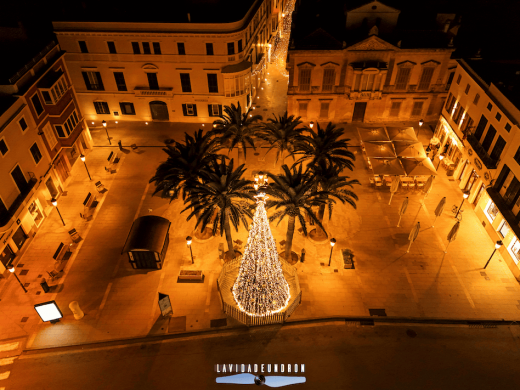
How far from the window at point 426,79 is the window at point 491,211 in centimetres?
1793

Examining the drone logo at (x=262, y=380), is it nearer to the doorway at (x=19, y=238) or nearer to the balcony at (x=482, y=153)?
the doorway at (x=19, y=238)

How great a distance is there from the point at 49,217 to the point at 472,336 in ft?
119

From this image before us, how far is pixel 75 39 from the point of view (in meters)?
39.9

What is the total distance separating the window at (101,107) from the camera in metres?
45.6

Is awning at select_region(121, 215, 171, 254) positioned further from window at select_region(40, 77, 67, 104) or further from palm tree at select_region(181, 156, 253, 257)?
window at select_region(40, 77, 67, 104)

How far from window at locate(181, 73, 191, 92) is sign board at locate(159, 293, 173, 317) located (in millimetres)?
27166

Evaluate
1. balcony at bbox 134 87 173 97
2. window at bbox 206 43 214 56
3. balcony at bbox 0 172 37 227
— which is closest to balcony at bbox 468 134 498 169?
window at bbox 206 43 214 56

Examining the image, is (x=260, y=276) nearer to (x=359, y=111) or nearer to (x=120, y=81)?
(x=359, y=111)

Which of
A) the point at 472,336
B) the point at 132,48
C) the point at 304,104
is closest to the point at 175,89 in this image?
the point at 132,48

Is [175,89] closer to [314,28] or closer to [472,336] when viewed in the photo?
[314,28]

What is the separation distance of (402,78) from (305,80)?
11551mm


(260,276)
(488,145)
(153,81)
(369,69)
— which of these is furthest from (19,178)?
(488,145)

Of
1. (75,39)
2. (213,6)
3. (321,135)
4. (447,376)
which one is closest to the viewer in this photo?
(447,376)

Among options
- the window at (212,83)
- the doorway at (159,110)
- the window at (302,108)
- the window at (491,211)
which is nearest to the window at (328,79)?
the window at (302,108)
